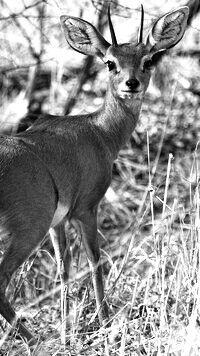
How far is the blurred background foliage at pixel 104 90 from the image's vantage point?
966 cm

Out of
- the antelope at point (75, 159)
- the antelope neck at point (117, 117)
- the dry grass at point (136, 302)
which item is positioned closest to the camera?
the dry grass at point (136, 302)

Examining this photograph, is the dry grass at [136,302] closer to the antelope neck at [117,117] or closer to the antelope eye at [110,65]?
the antelope neck at [117,117]

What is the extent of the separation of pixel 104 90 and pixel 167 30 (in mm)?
3849

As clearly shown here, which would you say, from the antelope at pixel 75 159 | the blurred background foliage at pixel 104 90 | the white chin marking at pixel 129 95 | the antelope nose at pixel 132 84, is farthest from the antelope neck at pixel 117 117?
the blurred background foliage at pixel 104 90

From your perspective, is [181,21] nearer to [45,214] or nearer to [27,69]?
[45,214]

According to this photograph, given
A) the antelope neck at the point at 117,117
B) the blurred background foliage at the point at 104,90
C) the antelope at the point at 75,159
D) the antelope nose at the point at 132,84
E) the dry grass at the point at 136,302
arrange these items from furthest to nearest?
1. the blurred background foliage at the point at 104,90
2. the antelope neck at the point at 117,117
3. the antelope nose at the point at 132,84
4. the antelope at the point at 75,159
5. the dry grass at the point at 136,302

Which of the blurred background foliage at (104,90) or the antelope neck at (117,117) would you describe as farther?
the blurred background foliage at (104,90)

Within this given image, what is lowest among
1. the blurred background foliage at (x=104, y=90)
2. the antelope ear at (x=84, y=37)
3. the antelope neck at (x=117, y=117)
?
the blurred background foliage at (x=104, y=90)

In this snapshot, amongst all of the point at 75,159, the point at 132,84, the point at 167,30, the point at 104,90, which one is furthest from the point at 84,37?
the point at 104,90

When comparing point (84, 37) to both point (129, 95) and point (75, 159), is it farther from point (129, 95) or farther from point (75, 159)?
point (75, 159)

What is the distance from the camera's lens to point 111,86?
6773mm

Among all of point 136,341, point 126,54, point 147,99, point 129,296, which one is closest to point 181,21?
point 126,54

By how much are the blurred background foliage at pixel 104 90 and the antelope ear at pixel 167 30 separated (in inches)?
69.2

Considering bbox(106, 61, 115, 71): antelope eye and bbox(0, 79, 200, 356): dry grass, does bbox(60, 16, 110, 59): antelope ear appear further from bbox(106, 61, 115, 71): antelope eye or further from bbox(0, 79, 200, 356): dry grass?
bbox(0, 79, 200, 356): dry grass
